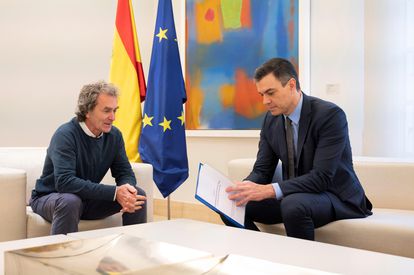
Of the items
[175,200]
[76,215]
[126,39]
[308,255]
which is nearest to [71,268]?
[308,255]

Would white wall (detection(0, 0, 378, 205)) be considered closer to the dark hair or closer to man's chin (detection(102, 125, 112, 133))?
man's chin (detection(102, 125, 112, 133))

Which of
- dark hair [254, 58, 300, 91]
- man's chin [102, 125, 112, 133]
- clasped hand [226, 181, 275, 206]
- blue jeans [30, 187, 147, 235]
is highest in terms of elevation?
dark hair [254, 58, 300, 91]

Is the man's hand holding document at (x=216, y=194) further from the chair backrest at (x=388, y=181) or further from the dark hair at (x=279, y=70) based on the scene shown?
the chair backrest at (x=388, y=181)

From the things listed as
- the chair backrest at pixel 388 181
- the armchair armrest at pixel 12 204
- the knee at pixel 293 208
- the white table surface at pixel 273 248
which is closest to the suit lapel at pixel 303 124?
the knee at pixel 293 208

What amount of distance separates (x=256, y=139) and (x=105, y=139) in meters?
1.63

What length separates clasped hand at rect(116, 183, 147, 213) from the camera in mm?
2510

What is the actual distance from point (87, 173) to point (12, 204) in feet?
1.38

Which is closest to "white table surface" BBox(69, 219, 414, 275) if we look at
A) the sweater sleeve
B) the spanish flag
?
the sweater sleeve

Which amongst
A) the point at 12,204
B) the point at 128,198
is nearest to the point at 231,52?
the point at 128,198

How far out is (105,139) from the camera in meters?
2.78

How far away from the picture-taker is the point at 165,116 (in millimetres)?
3596

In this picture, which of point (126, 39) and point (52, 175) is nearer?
point (52, 175)

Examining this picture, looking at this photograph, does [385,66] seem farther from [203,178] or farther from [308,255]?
[308,255]

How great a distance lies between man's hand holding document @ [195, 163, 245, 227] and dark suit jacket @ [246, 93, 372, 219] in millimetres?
283
